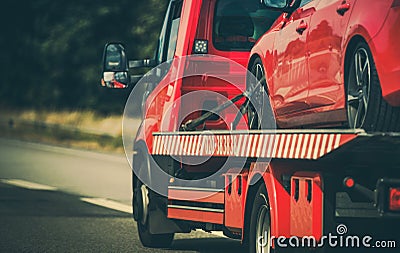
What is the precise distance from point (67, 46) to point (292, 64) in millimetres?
32009

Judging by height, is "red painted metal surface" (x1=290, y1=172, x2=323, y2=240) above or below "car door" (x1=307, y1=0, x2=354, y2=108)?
below

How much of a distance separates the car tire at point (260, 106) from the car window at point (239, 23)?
63 centimetres

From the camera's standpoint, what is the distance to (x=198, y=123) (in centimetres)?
1055

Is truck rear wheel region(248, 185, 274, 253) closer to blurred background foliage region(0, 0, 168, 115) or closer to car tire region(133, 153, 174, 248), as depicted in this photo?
car tire region(133, 153, 174, 248)

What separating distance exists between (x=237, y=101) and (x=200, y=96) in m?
0.35

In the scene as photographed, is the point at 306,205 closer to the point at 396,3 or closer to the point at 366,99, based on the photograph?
the point at 366,99

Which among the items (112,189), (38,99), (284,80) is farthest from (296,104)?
(38,99)

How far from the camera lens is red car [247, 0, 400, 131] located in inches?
299

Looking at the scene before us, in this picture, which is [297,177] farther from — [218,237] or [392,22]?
[218,237]

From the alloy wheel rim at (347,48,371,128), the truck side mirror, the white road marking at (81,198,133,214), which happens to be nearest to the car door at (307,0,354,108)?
the alloy wheel rim at (347,48,371,128)

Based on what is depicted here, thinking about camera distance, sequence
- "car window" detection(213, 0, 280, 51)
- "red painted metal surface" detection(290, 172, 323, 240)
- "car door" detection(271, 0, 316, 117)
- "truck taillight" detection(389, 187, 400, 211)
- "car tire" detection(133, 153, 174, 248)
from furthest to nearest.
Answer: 1. "car tire" detection(133, 153, 174, 248)
2. "car window" detection(213, 0, 280, 51)
3. "car door" detection(271, 0, 316, 117)
4. "red painted metal surface" detection(290, 172, 323, 240)
5. "truck taillight" detection(389, 187, 400, 211)

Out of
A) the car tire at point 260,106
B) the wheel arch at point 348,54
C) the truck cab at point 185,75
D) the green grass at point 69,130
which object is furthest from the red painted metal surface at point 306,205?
the green grass at point 69,130

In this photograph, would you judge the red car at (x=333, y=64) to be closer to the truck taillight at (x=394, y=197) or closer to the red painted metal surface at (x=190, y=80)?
the red painted metal surface at (x=190, y=80)

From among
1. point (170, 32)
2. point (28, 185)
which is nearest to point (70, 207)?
point (28, 185)
